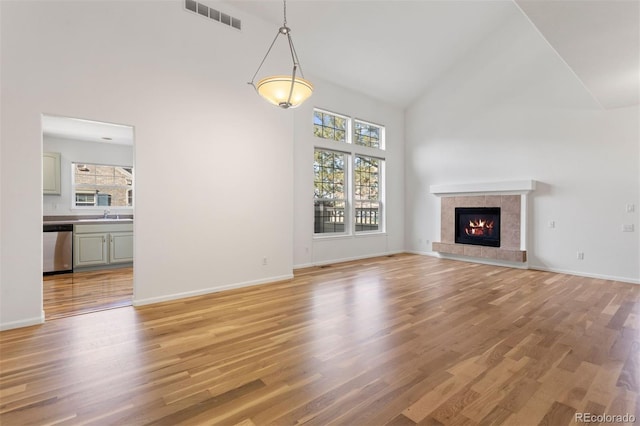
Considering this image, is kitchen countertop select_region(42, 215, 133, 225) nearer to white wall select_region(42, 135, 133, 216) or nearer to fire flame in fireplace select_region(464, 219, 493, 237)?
white wall select_region(42, 135, 133, 216)

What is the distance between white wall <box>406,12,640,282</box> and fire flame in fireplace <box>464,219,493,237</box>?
0.76 meters

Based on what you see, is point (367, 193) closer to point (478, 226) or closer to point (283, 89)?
point (478, 226)

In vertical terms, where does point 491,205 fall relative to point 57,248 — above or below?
above

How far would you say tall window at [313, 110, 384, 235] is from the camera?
6.85 m

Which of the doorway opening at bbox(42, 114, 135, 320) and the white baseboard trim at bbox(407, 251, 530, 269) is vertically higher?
the doorway opening at bbox(42, 114, 135, 320)

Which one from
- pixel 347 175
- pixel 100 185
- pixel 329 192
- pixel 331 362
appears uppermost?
pixel 347 175

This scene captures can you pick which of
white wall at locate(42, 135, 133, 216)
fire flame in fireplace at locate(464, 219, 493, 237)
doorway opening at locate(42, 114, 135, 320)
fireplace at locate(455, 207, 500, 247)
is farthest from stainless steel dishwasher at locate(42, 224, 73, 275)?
fire flame in fireplace at locate(464, 219, 493, 237)

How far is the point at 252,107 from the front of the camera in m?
4.88

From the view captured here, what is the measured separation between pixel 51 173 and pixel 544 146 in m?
9.60

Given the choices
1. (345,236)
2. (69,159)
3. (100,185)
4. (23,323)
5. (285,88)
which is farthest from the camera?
(345,236)

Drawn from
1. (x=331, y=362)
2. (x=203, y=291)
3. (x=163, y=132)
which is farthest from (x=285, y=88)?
(x=203, y=291)

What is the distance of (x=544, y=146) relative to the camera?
6.03 m

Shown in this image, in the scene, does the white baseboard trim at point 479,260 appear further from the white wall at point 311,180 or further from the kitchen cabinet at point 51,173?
the kitchen cabinet at point 51,173

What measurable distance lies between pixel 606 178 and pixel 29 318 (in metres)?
8.33
